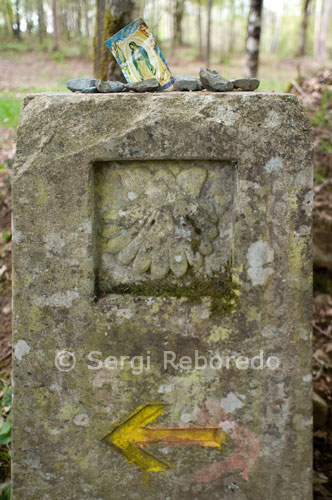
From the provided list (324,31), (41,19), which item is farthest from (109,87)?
Answer: (41,19)

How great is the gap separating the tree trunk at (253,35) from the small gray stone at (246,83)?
393 centimetres

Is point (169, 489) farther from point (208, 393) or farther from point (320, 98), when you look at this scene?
point (320, 98)

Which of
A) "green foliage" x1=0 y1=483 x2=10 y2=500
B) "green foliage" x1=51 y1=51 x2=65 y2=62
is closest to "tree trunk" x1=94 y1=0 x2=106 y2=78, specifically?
"green foliage" x1=0 y1=483 x2=10 y2=500

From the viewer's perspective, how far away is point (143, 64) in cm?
194

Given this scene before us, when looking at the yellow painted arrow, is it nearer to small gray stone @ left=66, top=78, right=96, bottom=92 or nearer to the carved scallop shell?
the carved scallop shell

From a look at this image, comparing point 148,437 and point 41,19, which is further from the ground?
point 41,19

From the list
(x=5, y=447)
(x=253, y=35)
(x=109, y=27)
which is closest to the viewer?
(x=5, y=447)

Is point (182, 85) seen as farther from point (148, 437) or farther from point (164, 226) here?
point (148, 437)

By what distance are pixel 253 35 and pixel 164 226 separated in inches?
174

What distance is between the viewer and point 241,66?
15.5 m

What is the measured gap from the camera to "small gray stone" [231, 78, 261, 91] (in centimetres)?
180

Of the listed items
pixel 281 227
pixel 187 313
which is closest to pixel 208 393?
pixel 187 313

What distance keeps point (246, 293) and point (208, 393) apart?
17.1 inches

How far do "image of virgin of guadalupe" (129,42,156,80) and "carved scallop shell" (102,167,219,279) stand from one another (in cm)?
51
